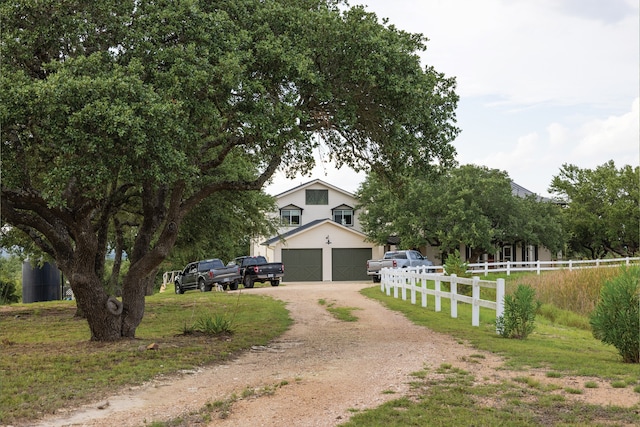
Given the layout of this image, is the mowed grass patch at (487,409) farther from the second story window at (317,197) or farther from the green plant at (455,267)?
the second story window at (317,197)

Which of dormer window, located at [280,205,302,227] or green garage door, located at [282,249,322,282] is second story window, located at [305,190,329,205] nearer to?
dormer window, located at [280,205,302,227]

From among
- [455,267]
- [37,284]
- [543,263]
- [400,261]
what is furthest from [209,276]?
[543,263]

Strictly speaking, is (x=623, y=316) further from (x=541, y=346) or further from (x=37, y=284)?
(x=37, y=284)

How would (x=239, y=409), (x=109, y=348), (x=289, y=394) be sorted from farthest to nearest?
(x=109, y=348) < (x=289, y=394) < (x=239, y=409)

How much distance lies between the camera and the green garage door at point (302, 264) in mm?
50250

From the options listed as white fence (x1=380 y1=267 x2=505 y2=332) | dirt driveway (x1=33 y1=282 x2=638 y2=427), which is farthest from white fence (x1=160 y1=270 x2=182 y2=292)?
dirt driveway (x1=33 y1=282 x2=638 y2=427)

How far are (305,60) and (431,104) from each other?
Answer: 3.33m

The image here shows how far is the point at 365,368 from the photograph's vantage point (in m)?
10.5

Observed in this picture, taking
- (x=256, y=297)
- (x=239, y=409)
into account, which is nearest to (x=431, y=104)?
(x=239, y=409)

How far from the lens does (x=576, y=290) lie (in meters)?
23.4

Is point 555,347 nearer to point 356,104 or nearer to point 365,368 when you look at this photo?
point 365,368

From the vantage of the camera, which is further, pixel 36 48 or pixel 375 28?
pixel 375 28

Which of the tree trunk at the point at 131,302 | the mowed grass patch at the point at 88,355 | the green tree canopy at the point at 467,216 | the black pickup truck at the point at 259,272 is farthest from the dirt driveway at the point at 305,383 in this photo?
the green tree canopy at the point at 467,216

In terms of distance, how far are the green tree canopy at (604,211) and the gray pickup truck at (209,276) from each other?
29531mm
